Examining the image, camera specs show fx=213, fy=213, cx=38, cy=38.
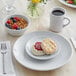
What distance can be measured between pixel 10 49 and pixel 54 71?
0.79 ft

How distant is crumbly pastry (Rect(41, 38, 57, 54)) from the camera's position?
3.10 ft

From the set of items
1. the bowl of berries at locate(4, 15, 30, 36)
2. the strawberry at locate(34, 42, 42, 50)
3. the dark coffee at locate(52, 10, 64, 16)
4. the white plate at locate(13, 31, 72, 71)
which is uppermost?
the dark coffee at locate(52, 10, 64, 16)

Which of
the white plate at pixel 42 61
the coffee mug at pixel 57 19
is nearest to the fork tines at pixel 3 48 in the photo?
the white plate at pixel 42 61

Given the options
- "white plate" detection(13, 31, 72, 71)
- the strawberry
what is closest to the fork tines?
"white plate" detection(13, 31, 72, 71)

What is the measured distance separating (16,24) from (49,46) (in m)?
0.24

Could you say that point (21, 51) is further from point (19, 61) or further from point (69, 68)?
point (69, 68)

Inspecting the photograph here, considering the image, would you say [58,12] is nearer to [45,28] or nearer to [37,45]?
[45,28]

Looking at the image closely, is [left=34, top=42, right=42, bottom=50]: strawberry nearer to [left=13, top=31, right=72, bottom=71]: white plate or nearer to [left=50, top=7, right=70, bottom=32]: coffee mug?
[left=13, top=31, right=72, bottom=71]: white plate

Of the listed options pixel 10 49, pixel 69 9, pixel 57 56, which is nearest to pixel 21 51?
pixel 10 49

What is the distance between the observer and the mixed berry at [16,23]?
1.10 meters

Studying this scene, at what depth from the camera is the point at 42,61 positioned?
957mm

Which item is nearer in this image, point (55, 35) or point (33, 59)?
point (33, 59)

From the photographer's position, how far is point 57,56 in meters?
0.98

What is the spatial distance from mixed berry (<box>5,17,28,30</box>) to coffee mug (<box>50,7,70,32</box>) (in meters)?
0.14
